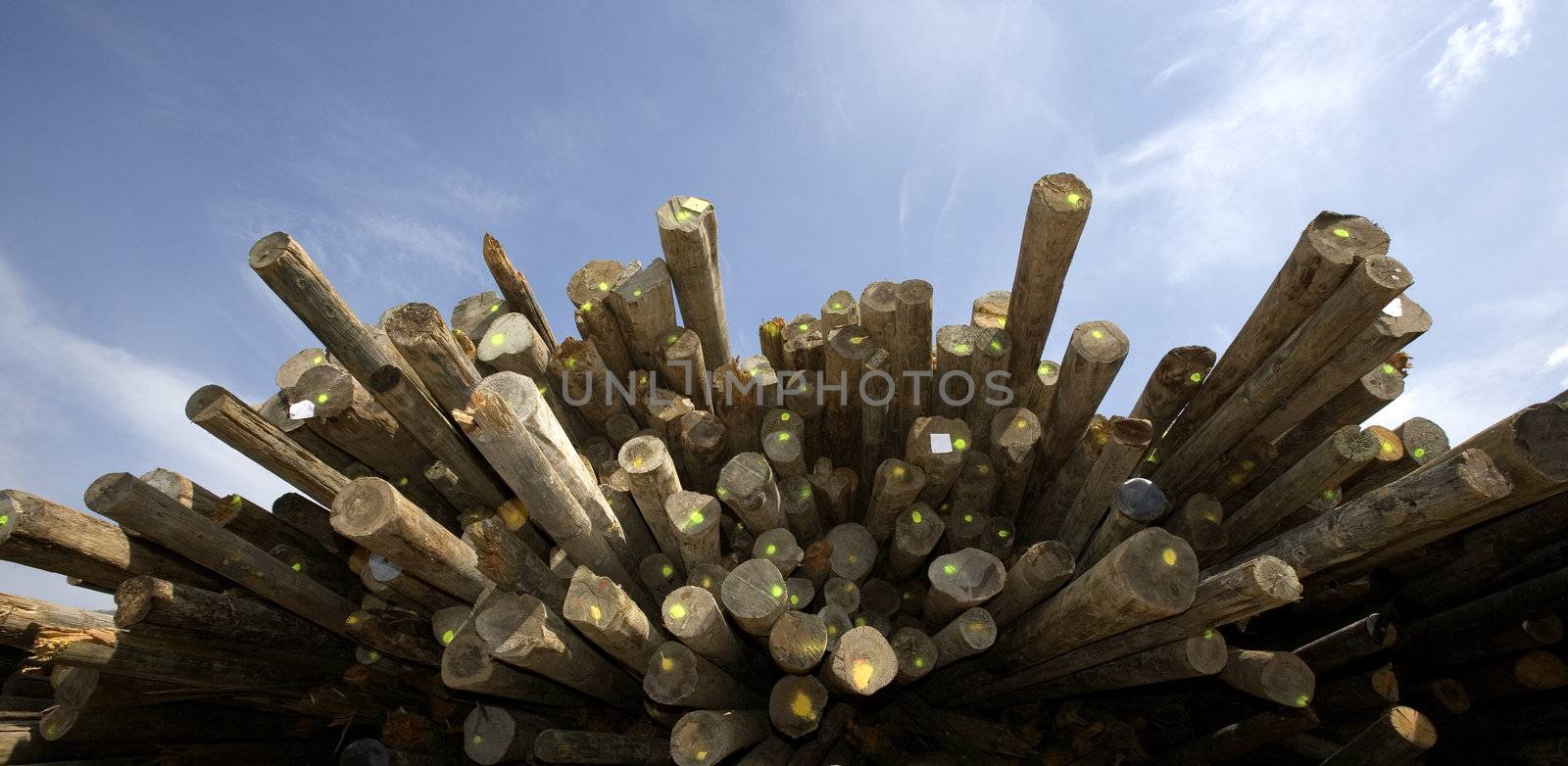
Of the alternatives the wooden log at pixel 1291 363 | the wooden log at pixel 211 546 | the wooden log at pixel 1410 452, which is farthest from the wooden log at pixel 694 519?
the wooden log at pixel 1410 452

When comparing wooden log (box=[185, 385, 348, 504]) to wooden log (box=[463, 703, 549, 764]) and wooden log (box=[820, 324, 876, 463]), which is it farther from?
wooden log (box=[820, 324, 876, 463])

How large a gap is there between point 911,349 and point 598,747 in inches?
108

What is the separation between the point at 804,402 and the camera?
4.83 meters

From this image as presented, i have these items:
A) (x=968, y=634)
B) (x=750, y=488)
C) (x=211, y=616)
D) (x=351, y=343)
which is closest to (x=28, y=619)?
(x=211, y=616)

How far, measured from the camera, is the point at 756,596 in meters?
3.44

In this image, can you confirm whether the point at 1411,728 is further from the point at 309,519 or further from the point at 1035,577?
the point at 309,519

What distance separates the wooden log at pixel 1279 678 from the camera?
3.54 meters

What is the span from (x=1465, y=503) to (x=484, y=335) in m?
4.84

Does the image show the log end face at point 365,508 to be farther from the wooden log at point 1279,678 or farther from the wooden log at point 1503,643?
the wooden log at point 1503,643

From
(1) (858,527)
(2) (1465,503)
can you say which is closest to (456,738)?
(1) (858,527)

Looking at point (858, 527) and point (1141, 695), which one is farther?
point (1141, 695)

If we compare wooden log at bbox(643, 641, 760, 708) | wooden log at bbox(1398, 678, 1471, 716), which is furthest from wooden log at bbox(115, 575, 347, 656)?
wooden log at bbox(1398, 678, 1471, 716)

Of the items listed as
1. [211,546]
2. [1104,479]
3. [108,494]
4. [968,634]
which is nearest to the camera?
[108,494]

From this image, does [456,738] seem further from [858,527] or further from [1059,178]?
[1059,178]
